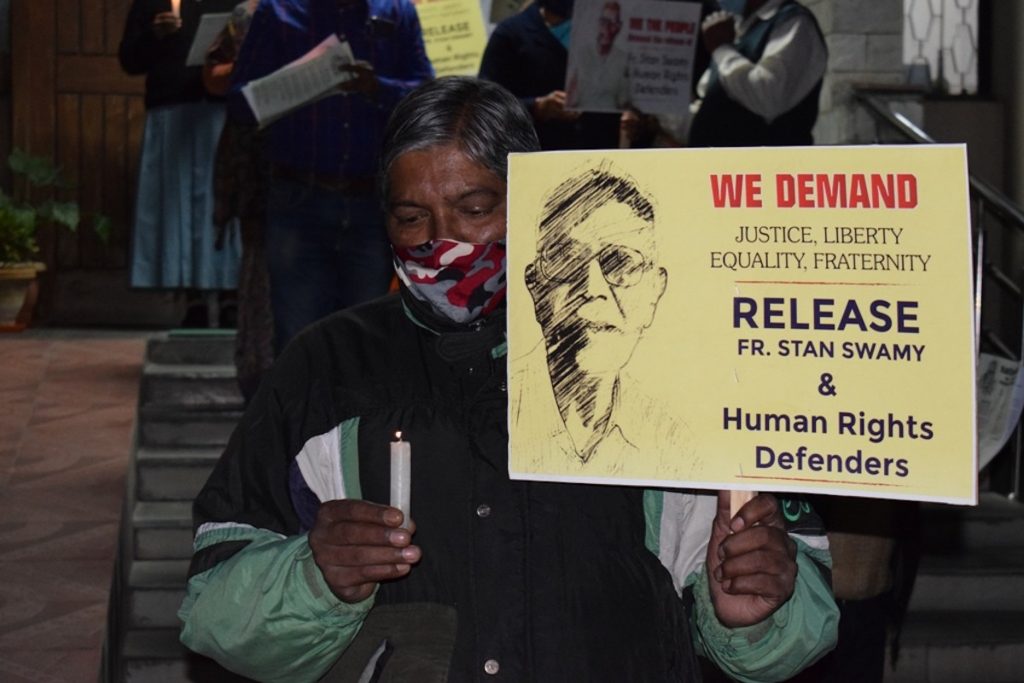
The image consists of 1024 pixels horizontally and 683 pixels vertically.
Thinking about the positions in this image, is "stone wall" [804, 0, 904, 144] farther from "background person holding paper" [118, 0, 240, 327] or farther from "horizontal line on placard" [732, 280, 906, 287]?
"horizontal line on placard" [732, 280, 906, 287]

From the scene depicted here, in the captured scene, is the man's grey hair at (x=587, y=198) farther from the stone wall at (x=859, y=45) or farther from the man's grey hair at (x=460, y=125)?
the stone wall at (x=859, y=45)

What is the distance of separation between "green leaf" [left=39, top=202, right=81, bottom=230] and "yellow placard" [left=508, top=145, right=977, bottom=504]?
26.2ft

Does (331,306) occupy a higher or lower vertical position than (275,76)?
lower

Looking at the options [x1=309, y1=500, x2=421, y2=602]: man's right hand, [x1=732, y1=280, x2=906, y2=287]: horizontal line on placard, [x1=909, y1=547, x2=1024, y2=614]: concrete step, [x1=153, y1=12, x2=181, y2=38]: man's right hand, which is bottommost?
[x1=909, y1=547, x2=1024, y2=614]: concrete step

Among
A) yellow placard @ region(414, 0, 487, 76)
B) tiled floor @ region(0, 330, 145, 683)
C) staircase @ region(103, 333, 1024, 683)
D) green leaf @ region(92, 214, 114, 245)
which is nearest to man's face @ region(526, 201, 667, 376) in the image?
tiled floor @ region(0, 330, 145, 683)

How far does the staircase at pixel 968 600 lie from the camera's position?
5211 mm

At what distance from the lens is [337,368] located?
1887 millimetres

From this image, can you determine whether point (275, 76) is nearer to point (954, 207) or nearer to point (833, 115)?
point (954, 207)

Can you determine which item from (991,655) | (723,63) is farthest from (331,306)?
(991,655)

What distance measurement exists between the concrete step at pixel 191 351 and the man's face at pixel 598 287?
4.58m

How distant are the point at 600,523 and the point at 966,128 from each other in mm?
7857

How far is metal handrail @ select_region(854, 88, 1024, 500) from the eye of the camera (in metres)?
5.95

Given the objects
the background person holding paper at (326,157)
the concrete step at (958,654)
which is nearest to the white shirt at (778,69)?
the background person holding paper at (326,157)

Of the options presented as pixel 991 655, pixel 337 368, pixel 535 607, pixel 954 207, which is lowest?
pixel 991 655
